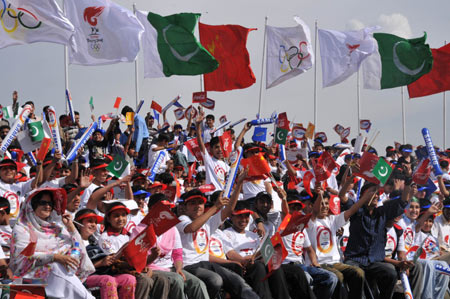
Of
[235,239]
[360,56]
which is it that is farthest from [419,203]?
[360,56]

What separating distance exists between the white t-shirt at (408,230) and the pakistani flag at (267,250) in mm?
3223

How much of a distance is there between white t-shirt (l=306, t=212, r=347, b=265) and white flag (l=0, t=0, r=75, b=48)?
19.8 feet

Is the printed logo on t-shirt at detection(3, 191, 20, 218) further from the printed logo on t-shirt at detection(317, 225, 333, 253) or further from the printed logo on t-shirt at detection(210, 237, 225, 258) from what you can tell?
the printed logo on t-shirt at detection(317, 225, 333, 253)

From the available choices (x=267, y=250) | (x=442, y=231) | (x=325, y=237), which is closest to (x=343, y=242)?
(x=325, y=237)

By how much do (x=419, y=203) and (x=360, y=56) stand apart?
1133cm

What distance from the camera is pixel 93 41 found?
52.3 feet

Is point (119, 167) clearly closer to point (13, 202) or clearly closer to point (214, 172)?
point (13, 202)

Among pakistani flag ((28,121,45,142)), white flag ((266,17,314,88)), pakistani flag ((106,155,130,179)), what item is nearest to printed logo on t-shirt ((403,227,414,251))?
pakistani flag ((106,155,130,179))

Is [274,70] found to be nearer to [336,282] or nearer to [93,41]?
[93,41]

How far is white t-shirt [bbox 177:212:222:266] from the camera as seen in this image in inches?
359

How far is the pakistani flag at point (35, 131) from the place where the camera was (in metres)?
10.2

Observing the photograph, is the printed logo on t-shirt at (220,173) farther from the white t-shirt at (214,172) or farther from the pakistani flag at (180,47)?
the pakistani flag at (180,47)

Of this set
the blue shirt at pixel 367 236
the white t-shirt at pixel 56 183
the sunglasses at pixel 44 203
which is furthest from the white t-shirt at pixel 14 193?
the blue shirt at pixel 367 236

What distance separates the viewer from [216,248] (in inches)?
376
